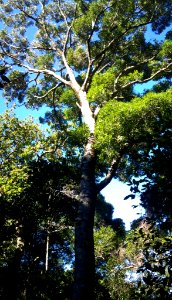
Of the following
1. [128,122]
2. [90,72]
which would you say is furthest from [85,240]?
[90,72]

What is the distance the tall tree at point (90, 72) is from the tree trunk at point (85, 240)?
21 mm

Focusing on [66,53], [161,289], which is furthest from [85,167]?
[66,53]

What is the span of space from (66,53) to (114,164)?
8.86 m

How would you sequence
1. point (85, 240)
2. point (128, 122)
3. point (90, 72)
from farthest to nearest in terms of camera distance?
point (90, 72), point (128, 122), point (85, 240)

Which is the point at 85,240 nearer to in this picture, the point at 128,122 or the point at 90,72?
the point at 128,122

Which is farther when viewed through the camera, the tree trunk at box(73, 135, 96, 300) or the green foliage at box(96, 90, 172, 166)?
the green foliage at box(96, 90, 172, 166)

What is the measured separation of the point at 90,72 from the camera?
14.2m

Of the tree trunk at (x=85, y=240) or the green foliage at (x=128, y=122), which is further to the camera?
the green foliage at (x=128, y=122)

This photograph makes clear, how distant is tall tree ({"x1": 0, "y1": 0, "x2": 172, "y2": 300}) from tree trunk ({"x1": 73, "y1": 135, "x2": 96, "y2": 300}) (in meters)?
0.02

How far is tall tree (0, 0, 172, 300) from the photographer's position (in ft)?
29.6

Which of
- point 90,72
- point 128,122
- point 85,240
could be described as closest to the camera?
point 85,240

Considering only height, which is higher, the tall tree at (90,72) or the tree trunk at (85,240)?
the tall tree at (90,72)

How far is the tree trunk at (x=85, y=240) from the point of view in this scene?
6559 mm

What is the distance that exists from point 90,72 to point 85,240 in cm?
891
